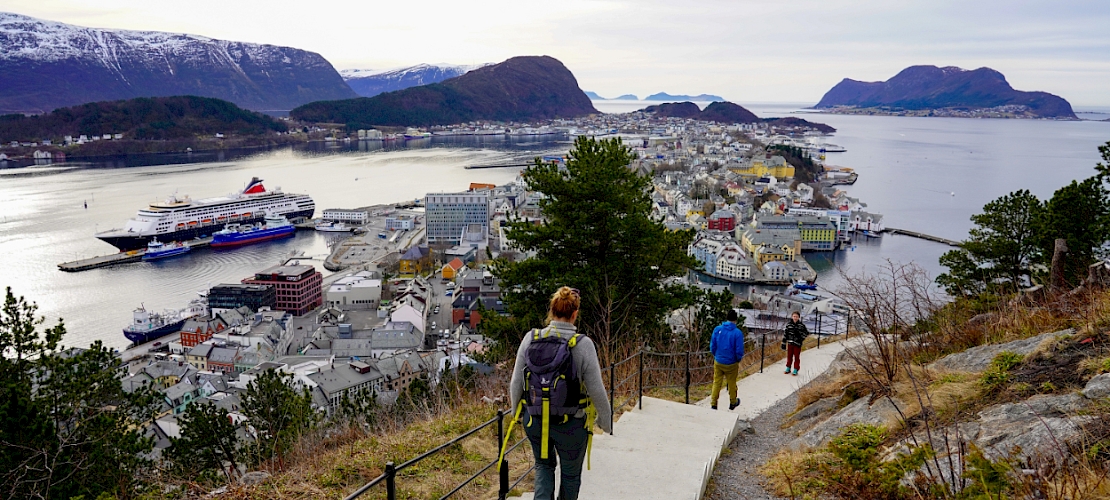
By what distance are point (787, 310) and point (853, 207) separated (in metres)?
15.9

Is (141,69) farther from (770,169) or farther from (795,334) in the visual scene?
(795,334)

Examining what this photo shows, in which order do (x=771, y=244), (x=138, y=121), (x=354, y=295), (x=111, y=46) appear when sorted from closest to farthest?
(x=354, y=295), (x=771, y=244), (x=138, y=121), (x=111, y=46)

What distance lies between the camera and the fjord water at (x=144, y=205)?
55.7ft

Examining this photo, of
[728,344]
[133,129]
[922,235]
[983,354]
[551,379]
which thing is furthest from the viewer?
[133,129]

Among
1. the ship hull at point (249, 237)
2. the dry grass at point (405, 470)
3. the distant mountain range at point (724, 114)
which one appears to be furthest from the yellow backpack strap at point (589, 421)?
the distant mountain range at point (724, 114)

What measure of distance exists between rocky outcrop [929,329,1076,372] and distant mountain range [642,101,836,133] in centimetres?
8197

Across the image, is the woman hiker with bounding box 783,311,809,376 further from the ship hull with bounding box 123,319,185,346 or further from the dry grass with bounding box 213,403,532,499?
the ship hull with bounding box 123,319,185,346

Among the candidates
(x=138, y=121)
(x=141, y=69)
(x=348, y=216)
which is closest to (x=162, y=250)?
(x=348, y=216)

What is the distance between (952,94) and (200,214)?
133675mm

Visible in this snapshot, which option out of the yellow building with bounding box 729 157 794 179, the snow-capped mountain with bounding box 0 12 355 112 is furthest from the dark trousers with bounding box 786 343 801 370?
the snow-capped mountain with bounding box 0 12 355 112

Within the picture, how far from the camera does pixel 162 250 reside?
74.7 feet

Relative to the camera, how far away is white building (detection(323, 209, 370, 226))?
91.8 ft

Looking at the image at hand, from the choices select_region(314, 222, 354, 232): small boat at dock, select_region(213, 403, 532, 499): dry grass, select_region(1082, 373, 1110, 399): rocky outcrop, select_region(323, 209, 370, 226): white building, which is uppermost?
select_region(1082, 373, 1110, 399): rocky outcrop

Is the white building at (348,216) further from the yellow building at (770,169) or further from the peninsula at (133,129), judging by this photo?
the peninsula at (133,129)
